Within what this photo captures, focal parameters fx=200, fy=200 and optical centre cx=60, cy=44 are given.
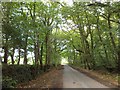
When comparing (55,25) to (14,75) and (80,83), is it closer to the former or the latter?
(14,75)

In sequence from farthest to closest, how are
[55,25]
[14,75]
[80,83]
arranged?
[55,25] < [14,75] < [80,83]

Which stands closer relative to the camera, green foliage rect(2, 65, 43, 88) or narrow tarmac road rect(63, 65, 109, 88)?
narrow tarmac road rect(63, 65, 109, 88)

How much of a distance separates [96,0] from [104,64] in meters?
15.3

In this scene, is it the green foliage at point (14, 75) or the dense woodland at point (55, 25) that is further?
the dense woodland at point (55, 25)

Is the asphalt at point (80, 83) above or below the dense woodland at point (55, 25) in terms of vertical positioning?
below

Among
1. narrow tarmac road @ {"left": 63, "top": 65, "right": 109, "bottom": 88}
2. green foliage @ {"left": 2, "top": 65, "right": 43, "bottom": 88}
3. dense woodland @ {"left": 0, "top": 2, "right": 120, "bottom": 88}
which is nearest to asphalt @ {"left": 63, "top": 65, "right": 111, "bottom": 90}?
narrow tarmac road @ {"left": 63, "top": 65, "right": 109, "bottom": 88}

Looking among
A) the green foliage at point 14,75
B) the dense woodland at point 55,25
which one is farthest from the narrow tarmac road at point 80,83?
the dense woodland at point 55,25

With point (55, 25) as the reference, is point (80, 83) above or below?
below

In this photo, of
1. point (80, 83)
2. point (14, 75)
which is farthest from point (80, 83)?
point (14, 75)

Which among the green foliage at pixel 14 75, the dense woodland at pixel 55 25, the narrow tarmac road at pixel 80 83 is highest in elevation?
the dense woodland at pixel 55 25

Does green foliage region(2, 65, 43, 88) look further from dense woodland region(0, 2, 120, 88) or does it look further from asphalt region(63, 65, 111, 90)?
asphalt region(63, 65, 111, 90)

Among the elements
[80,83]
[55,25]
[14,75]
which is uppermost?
[55,25]

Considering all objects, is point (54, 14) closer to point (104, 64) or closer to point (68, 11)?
point (68, 11)

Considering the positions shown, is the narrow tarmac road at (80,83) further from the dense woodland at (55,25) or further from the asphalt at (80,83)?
the dense woodland at (55,25)
